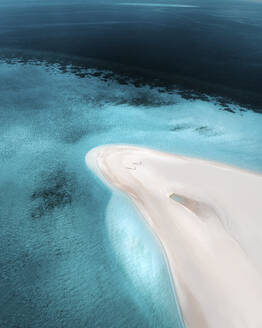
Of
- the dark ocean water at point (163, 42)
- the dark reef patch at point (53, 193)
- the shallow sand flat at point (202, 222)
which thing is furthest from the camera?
the dark ocean water at point (163, 42)

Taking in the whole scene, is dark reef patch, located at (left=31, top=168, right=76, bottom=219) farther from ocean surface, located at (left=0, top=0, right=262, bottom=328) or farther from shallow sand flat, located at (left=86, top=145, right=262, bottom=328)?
shallow sand flat, located at (left=86, top=145, right=262, bottom=328)

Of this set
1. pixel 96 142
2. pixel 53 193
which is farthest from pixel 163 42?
pixel 53 193

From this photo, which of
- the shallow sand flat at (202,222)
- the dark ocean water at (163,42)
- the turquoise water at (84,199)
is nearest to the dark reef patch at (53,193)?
the turquoise water at (84,199)

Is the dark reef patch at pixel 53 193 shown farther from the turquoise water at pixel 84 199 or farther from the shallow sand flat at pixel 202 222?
the shallow sand flat at pixel 202 222

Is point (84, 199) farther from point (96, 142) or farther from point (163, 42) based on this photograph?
point (163, 42)

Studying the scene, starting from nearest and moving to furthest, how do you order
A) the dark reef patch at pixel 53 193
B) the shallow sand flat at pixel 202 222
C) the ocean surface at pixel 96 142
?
the shallow sand flat at pixel 202 222 < the ocean surface at pixel 96 142 < the dark reef patch at pixel 53 193

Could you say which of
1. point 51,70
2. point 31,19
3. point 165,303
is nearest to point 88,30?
point 31,19
